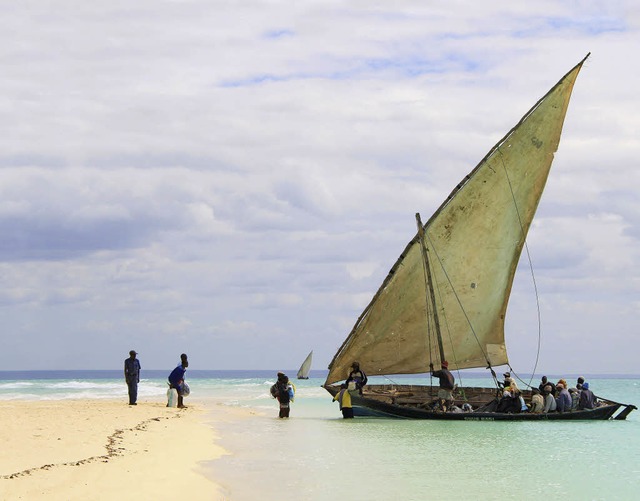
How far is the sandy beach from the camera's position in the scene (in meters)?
11.2

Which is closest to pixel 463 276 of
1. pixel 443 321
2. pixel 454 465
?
pixel 443 321

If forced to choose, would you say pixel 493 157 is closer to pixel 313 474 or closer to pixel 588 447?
pixel 588 447

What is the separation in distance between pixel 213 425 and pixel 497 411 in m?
7.89

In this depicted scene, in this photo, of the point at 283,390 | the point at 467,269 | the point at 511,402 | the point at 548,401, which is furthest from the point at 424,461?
the point at 467,269

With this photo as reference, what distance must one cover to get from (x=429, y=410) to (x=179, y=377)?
22.9ft

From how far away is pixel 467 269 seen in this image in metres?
27.6

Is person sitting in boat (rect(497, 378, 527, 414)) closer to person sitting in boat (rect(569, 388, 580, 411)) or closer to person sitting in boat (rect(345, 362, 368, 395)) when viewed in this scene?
person sitting in boat (rect(569, 388, 580, 411))

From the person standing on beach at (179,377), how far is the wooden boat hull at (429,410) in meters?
4.29

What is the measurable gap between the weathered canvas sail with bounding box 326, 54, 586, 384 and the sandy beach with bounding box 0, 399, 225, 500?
6.90 metres

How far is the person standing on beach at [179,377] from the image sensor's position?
2500 centimetres

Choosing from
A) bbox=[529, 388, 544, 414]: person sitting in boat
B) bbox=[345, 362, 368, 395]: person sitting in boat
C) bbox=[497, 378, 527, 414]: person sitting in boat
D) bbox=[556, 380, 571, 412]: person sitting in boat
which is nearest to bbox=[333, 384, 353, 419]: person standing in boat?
bbox=[345, 362, 368, 395]: person sitting in boat

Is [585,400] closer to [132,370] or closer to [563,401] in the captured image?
[563,401]

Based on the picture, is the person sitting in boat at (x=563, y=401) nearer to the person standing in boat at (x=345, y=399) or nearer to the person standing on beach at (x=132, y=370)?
the person standing in boat at (x=345, y=399)

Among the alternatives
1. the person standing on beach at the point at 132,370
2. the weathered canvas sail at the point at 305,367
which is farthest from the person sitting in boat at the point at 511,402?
the weathered canvas sail at the point at 305,367
